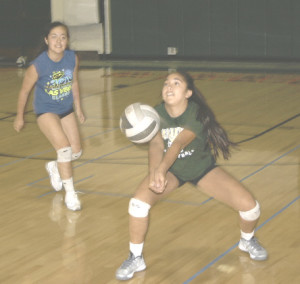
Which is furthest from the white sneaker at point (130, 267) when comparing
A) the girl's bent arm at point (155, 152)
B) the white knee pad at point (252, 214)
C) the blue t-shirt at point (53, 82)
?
the blue t-shirt at point (53, 82)

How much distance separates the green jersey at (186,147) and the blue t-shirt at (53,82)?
1543 mm

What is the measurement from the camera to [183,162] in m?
4.16

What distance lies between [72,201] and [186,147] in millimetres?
1613

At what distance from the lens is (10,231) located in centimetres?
499

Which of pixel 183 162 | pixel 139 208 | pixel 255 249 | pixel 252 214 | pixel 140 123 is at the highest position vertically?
pixel 140 123

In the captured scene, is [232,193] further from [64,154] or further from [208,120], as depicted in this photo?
[64,154]

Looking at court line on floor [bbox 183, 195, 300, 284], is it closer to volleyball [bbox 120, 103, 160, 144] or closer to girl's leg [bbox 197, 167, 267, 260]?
girl's leg [bbox 197, 167, 267, 260]

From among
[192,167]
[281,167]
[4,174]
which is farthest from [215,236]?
[4,174]

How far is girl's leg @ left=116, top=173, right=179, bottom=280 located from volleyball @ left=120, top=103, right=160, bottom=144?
0.94 ft

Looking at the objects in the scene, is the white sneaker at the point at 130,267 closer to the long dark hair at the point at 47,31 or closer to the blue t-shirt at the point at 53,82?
the blue t-shirt at the point at 53,82

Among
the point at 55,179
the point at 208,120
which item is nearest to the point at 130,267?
the point at 208,120

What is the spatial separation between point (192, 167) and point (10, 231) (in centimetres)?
161

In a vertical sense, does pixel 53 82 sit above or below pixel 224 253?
above

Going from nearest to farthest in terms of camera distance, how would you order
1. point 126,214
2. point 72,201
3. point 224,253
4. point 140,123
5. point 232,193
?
point 232,193, point 140,123, point 224,253, point 126,214, point 72,201
